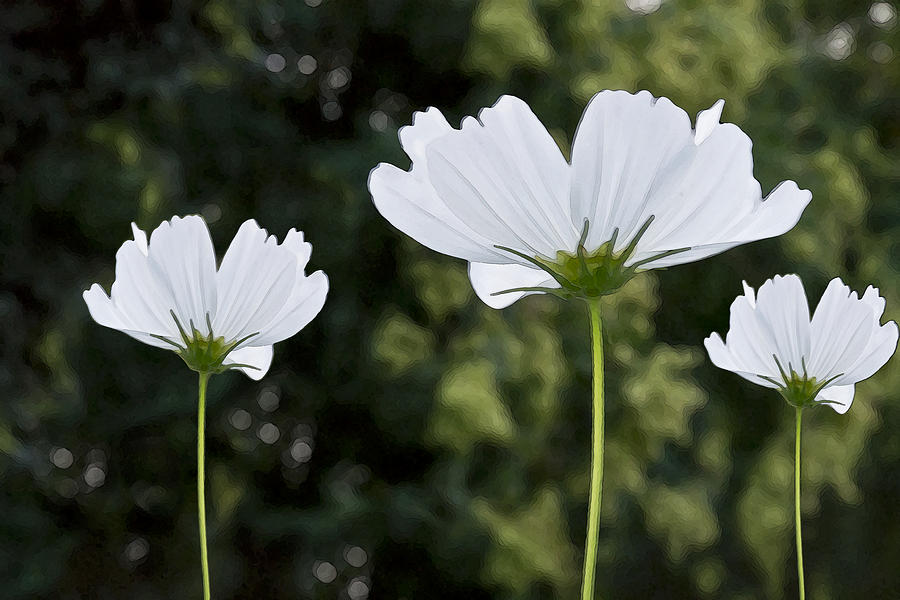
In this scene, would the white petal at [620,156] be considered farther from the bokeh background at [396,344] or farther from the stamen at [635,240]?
the bokeh background at [396,344]

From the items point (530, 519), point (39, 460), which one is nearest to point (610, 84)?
point (530, 519)

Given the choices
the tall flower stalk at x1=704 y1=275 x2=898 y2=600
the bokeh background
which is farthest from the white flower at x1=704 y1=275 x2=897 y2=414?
the bokeh background

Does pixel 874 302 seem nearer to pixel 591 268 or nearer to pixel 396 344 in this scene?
pixel 591 268

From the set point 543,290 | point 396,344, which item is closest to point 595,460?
point 543,290

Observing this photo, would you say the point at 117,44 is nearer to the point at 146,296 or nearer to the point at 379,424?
the point at 379,424

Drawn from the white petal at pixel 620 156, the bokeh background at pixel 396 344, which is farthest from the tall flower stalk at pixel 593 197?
the bokeh background at pixel 396 344

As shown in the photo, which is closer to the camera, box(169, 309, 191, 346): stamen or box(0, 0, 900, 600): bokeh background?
box(169, 309, 191, 346): stamen

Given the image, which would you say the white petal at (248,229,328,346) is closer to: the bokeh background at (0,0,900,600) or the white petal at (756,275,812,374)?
the white petal at (756,275,812,374)

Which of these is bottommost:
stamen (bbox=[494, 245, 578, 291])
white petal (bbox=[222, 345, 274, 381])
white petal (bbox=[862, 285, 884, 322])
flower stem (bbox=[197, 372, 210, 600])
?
flower stem (bbox=[197, 372, 210, 600])

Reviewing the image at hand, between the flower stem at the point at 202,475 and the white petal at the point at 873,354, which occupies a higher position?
the white petal at the point at 873,354
